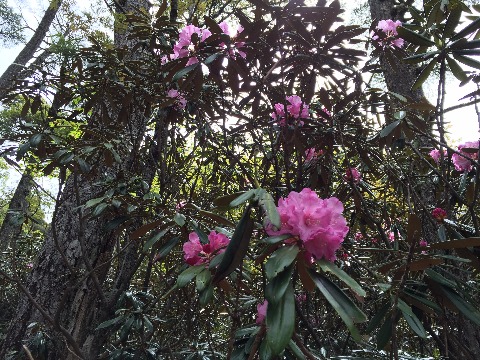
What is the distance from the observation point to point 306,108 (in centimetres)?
142

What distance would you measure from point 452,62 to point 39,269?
227 centimetres

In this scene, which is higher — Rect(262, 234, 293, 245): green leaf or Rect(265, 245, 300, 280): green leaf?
Rect(262, 234, 293, 245): green leaf

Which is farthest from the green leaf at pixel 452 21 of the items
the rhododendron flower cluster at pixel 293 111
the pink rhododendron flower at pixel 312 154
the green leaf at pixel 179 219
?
the green leaf at pixel 179 219

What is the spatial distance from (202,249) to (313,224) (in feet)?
1.29

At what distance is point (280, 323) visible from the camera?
20.6 inches

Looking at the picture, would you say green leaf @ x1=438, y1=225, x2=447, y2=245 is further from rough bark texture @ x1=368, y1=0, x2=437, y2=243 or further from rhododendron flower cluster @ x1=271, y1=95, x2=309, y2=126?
rhododendron flower cluster @ x1=271, y1=95, x2=309, y2=126

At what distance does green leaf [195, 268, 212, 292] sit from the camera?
786 mm

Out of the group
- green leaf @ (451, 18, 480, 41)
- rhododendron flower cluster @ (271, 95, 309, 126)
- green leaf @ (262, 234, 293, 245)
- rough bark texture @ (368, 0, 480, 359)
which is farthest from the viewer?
rhododendron flower cluster @ (271, 95, 309, 126)

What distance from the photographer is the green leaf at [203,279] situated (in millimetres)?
786

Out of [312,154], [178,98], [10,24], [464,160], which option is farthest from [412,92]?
[10,24]

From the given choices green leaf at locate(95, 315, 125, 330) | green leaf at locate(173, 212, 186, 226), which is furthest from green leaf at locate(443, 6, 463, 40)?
green leaf at locate(95, 315, 125, 330)

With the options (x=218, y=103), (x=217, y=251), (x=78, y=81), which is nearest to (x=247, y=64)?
(x=218, y=103)

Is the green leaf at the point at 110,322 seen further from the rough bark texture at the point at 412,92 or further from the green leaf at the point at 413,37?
the green leaf at the point at 413,37

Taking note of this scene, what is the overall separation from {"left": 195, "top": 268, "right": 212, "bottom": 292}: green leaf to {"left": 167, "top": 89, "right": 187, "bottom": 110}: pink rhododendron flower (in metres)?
1.09
